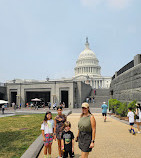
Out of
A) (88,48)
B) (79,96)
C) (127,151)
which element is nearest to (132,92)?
(127,151)

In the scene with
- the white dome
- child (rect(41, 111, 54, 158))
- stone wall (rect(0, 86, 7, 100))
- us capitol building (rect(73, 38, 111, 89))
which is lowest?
child (rect(41, 111, 54, 158))

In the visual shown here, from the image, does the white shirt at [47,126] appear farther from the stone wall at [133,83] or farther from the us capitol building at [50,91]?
the us capitol building at [50,91]

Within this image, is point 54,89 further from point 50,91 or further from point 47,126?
point 47,126

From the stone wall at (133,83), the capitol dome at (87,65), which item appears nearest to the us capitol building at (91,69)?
the capitol dome at (87,65)

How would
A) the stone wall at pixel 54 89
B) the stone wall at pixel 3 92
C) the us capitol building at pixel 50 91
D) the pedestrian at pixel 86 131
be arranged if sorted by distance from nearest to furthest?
the pedestrian at pixel 86 131 → the stone wall at pixel 54 89 → the us capitol building at pixel 50 91 → the stone wall at pixel 3 92

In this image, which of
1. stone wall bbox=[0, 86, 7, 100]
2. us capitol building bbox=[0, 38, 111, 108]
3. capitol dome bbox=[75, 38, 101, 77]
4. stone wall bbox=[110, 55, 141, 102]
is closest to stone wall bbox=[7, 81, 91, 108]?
us capitol building bbox=[0, 38, 111, 108]

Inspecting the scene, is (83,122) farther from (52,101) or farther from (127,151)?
(52,101)

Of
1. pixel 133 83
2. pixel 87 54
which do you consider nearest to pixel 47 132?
pixel 133 83

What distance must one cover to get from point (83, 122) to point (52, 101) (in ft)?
108

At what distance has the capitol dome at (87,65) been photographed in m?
116

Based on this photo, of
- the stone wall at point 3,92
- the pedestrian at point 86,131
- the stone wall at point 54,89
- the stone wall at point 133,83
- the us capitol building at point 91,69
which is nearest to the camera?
the pedestrian at point 86,131

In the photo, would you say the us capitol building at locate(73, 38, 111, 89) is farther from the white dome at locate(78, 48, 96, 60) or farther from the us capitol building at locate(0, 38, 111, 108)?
the us capitol building at locate(0, 38, 111, 108)

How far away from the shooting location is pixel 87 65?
115812 mm

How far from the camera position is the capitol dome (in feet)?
381
